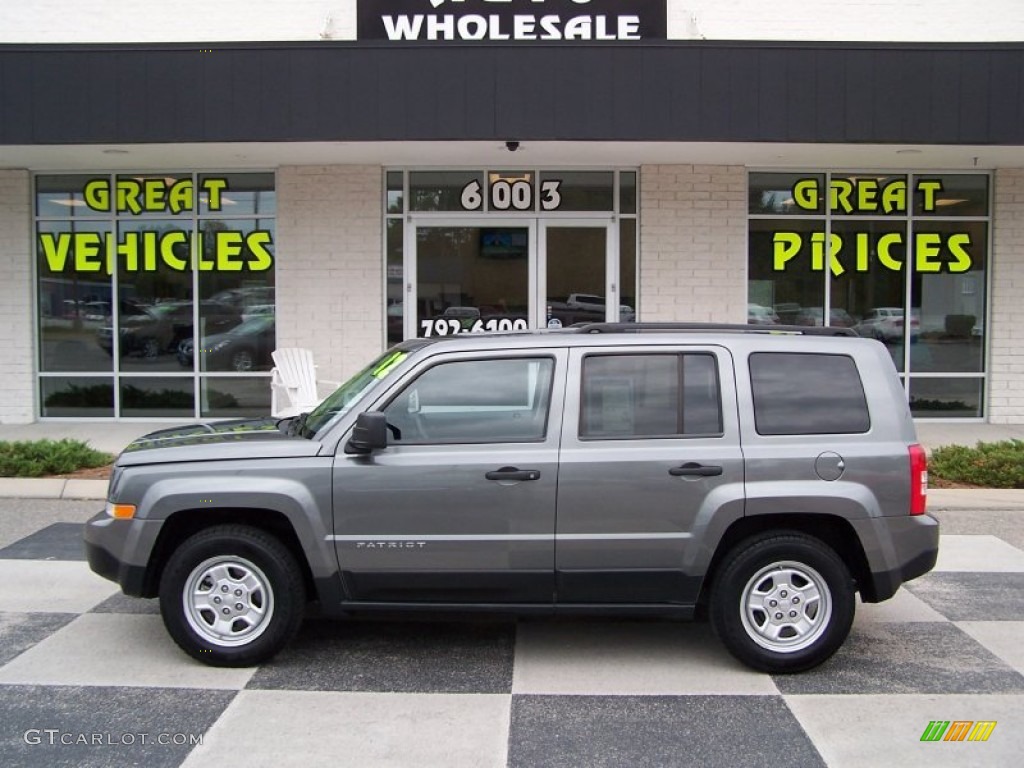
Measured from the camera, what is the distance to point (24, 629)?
572 centimetres

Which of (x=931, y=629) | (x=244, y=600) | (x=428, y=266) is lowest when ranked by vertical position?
(x=931, y=629)

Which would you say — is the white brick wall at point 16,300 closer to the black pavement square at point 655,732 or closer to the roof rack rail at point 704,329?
the roof rack rail at point 704,329

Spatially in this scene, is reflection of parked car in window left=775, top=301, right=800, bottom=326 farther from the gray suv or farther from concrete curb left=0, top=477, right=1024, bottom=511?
the gray suv

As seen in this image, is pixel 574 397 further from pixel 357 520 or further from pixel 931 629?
pixel 931 629

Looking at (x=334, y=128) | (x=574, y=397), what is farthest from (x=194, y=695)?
(x=334, y=128)

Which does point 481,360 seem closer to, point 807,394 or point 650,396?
point 650,396

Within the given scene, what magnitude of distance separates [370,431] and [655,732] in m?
1.94

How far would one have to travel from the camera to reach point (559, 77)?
36.1ft

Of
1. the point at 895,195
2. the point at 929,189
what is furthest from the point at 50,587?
the point at 929,189

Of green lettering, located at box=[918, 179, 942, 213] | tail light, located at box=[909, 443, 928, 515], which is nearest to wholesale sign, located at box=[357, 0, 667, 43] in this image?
green lettering, located at box=[918, 179, 942, 213]

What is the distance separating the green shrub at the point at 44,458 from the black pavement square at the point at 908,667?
779 cm

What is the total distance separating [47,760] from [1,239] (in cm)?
1130

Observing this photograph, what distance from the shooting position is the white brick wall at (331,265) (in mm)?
13195

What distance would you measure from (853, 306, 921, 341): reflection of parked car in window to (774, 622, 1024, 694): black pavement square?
839 cm
